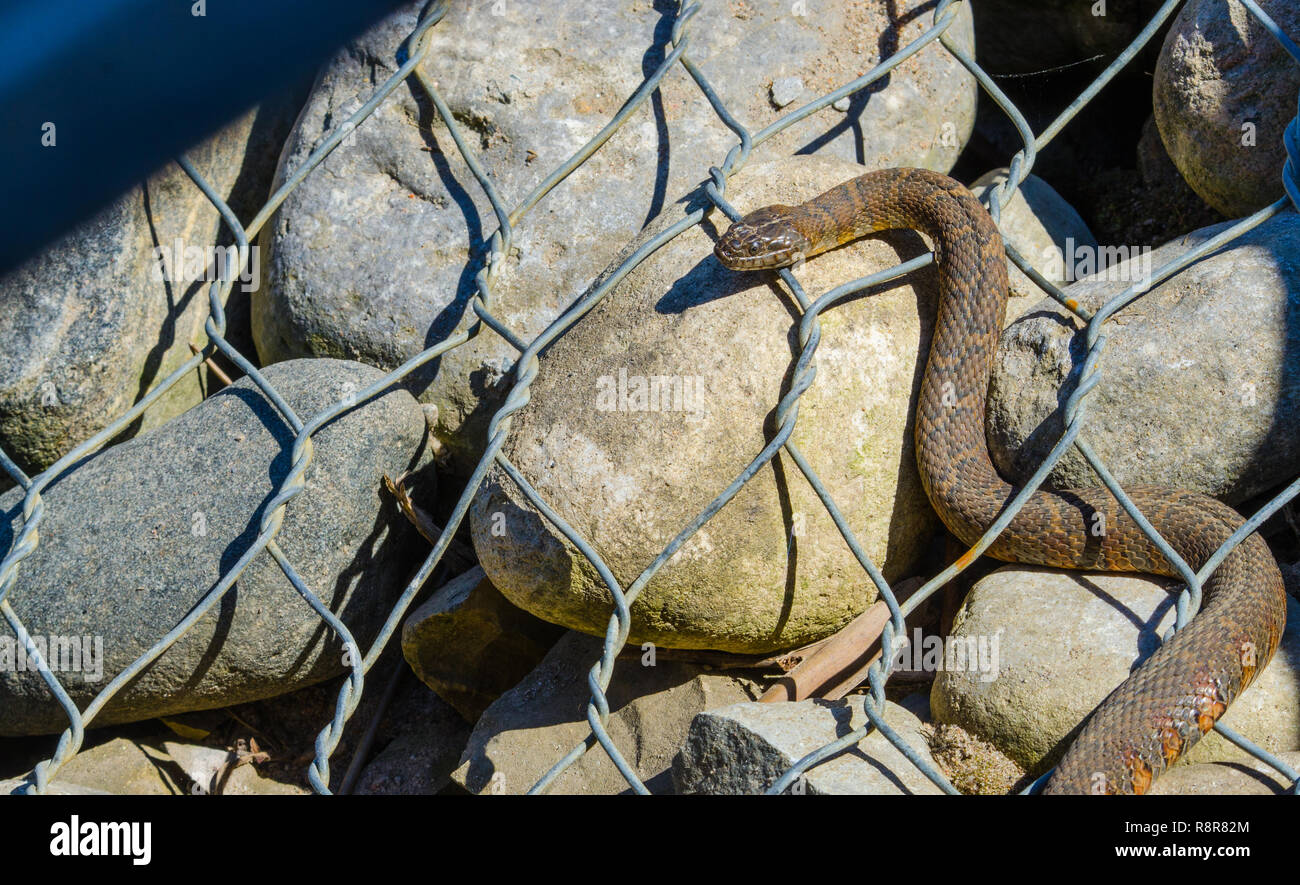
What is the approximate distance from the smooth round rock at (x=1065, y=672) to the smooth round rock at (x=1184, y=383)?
0.44 metres

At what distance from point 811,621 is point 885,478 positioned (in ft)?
1.70

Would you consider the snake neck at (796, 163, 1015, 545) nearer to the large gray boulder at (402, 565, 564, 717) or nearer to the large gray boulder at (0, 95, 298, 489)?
the large gray boulder at (402, 565, 564, 717)

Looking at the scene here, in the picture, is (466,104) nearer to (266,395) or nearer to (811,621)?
(266,395)

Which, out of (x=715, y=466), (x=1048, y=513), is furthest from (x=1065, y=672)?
(x=715, y=466)

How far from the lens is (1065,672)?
9.78ft

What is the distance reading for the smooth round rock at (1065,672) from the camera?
293cm

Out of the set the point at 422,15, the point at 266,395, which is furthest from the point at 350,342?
the point at 422,15

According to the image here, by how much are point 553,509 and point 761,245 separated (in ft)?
3.48

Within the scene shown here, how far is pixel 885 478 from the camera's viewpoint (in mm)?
3424

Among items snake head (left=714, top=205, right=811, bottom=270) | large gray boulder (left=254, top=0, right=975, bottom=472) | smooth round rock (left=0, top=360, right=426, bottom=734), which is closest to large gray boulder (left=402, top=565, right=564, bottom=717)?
smooth round rock (left=0, top=360, right=426, bottom=734)

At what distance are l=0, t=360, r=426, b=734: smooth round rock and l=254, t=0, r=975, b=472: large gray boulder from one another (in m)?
0.32

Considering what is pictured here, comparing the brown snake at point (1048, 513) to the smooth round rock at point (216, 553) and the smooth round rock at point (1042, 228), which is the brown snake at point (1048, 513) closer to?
the smooth round rock at point (1042, 228)

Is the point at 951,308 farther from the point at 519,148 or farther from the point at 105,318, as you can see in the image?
the point at 105,318

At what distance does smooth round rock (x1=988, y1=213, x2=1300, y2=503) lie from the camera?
333 cm
